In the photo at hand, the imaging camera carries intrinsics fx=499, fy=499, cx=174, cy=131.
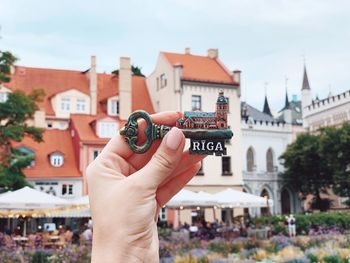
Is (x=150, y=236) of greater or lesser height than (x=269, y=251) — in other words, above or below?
above

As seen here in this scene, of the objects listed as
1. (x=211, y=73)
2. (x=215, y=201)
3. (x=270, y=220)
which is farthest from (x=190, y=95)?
(x=215, y=201)

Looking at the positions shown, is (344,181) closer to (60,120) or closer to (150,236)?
(60,120)

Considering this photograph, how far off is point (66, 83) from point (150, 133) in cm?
3831

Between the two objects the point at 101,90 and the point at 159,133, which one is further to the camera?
the point at 101,90

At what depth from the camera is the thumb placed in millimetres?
2564

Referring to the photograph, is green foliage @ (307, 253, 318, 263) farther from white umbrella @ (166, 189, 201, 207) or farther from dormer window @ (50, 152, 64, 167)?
dormer window @ (50, 152, 64, 167)

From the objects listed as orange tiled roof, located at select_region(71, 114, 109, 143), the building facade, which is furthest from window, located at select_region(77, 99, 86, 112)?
orange tiled roof, located at select_region(71, 114, 109, 143)

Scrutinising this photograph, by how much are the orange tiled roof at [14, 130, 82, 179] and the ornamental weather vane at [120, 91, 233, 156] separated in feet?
101

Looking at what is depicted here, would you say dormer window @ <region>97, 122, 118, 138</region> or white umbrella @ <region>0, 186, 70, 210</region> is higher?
dormer window @ <region>97, 122, 118, 138</region>

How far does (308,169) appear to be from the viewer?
43.2 meters

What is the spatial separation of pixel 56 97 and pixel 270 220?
63.6ft

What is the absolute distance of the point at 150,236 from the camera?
2.62m

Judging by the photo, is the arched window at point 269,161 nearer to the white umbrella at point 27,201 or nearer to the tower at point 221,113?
the white umbrella at point 27,201

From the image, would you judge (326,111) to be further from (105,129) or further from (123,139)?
(123,139)
